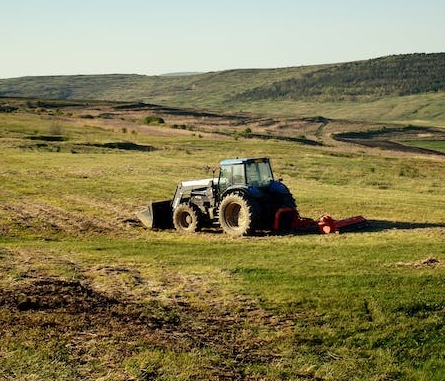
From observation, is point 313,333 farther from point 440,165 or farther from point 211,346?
point 440,165

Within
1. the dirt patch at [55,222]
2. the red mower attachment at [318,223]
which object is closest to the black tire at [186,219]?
the dirt patch at [55,222]

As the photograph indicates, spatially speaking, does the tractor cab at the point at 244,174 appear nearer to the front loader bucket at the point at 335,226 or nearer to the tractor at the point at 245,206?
the tractor at the point at 245,206

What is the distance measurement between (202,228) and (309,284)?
9.15 meters

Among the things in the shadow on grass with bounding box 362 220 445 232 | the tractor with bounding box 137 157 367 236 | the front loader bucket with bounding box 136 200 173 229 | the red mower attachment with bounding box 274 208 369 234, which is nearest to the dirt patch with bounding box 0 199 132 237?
the front loader bucket with bounding box 136 200 173 229

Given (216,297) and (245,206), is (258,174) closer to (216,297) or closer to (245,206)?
(245,206)

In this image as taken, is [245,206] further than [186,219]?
No

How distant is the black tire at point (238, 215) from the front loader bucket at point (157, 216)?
305 centimetres

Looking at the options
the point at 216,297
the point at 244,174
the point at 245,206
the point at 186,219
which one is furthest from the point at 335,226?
Result: the point at 216,297

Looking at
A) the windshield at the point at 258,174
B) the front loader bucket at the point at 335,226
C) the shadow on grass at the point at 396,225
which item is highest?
the windshield at the point at 258,174

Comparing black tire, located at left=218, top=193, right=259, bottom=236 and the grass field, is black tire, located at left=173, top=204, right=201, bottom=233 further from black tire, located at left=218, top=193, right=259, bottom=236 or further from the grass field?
black tire, located at left=218, top=193, right=259, bottom=236

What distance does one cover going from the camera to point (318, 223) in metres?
20.9

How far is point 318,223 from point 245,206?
2.58m

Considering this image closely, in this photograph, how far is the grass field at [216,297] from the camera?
10.5m

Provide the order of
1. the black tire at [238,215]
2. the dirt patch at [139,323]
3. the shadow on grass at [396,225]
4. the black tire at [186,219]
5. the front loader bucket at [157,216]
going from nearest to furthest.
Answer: the dirt patch at [139,323] → the black tire at [238,215] → the shadow on grass at [396,225] → the black tire at [186,219] → the front loader bucket at [157,216]
